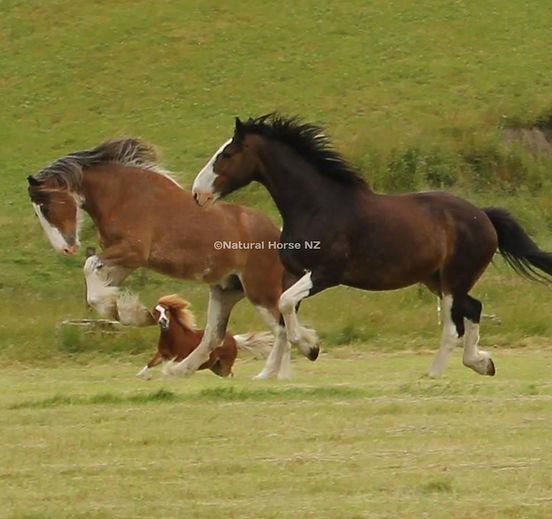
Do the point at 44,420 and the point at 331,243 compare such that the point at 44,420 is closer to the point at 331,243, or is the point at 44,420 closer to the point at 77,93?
the point at 331,243

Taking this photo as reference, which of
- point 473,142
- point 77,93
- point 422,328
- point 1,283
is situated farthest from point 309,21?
point 422,328

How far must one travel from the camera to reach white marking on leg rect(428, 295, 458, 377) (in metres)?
13.1

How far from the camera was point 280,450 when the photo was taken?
340 inches

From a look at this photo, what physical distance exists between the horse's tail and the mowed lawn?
298 cm

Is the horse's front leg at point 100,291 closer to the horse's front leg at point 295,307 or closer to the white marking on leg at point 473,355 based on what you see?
the horse's front leg at point 295,307

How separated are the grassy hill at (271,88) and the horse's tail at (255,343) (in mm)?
7683

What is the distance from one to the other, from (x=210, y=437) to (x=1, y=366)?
9.14 metres

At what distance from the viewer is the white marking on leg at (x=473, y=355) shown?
1313 cm

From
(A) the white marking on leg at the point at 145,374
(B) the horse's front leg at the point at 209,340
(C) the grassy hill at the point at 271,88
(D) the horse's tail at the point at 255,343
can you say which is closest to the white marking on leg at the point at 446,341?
(B) the horse's front leg at the point at 209,340

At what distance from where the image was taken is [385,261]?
1284 cm

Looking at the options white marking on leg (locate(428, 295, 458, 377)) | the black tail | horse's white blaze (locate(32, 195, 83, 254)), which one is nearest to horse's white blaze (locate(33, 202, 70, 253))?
horse's white blaze (locate(32, 195, 83, 254))

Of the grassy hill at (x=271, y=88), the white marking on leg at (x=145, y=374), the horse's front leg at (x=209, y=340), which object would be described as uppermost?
the horse's front leg at (x=209, y=340)

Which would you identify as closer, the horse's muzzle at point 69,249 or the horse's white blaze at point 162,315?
the horse's muzzle at point 69,249

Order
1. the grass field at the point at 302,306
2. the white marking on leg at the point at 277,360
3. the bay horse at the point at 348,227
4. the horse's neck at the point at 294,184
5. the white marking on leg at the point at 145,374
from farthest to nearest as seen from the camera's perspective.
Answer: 1. the white marking on leg at the point at 145,374
2. the white marking on leg at the point at 277,360
3. the horse's neck at the point at 294,184
4. the bay horse at the point at 348,227
5. the grass field at the point at 302,306
